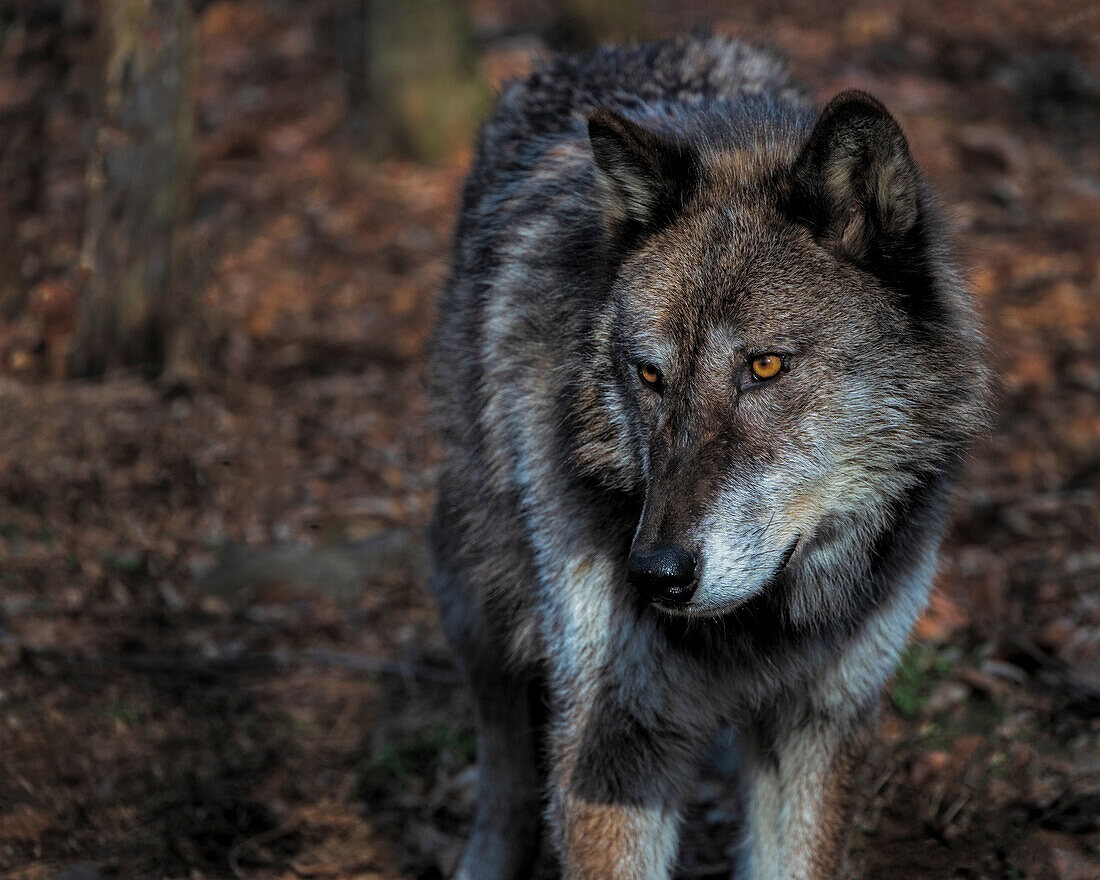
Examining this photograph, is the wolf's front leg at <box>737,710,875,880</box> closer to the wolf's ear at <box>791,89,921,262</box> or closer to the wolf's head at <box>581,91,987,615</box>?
the wolf's head at <box>581,91,987,615</box>

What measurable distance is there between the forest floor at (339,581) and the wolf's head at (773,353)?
0.76 ft

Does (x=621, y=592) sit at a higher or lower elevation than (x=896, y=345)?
lower

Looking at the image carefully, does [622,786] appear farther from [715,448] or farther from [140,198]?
[140,198]

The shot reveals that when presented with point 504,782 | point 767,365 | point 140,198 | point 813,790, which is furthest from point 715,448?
point 140,198

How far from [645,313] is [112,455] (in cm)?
495

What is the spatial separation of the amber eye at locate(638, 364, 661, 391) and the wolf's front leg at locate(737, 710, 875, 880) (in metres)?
1.20

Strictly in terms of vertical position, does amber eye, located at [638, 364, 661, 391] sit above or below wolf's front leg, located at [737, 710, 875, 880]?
above

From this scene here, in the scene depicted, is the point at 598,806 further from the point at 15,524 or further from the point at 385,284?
the point at 385,284

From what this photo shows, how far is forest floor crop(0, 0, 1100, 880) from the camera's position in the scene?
462cm

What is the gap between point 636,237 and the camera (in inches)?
138

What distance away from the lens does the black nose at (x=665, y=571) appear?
2.95 metres

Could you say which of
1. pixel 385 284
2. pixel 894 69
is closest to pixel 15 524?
pixel 385 284

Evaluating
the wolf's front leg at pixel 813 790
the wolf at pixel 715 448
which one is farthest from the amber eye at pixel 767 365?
the wolf's front leg at pixel 813 790

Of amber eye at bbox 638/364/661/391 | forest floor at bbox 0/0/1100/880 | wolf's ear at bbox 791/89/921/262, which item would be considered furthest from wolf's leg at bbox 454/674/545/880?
wolf's ear at bbox 791/89/921/262
